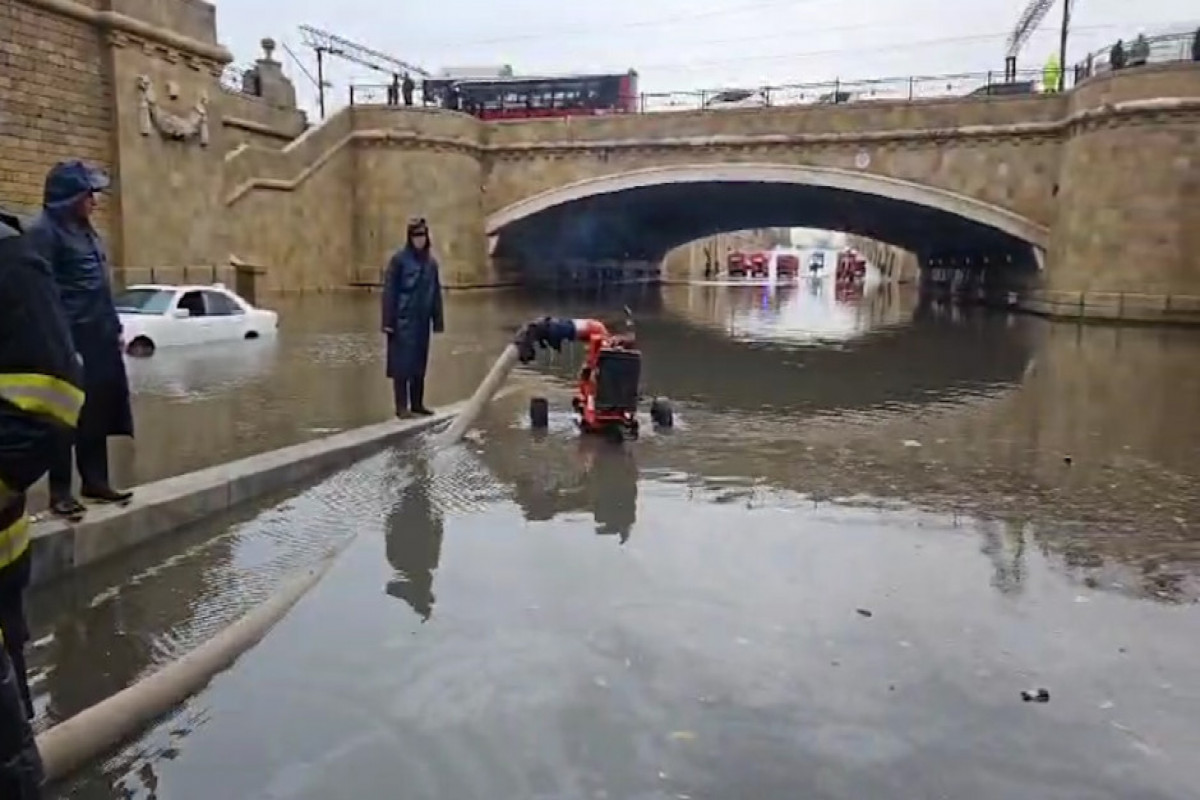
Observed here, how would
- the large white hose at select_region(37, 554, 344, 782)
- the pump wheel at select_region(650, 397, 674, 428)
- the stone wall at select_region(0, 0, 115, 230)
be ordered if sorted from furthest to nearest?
the stone wall at select_region(0, 0, 115, 230)
the pump wheel at select_region(650, 397, 674, 428)
the large white hose at select_region(37, 554, 344, 782)

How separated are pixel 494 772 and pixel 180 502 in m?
3.36

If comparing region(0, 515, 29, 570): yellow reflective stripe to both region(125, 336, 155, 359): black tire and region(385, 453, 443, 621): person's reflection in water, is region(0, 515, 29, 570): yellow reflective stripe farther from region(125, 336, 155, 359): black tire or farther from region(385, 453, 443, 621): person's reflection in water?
region(125, 336, 155, 359): black tire

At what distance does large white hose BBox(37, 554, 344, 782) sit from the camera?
10.7ft

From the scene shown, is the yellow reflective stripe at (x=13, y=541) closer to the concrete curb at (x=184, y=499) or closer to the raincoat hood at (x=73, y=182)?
the concrete curb at (x=184, y=499)

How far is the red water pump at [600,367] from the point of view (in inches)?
346

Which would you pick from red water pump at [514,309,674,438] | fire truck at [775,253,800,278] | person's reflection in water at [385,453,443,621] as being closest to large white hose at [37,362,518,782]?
person's reflection in water at [385,453,443,621]

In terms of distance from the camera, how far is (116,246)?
71.3ft

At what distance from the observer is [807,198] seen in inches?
1560

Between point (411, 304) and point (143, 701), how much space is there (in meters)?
5.88

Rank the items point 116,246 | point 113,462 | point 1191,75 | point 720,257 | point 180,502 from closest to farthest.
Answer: point 180,502 → point 113,462 → point 116,246 → point 1191,75 → point 720,257

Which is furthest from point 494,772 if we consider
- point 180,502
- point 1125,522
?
point 1125,522

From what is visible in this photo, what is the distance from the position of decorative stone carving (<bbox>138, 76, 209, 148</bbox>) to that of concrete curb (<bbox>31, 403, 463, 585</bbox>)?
16582 millimetres

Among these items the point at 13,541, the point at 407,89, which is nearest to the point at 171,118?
the point at 407,89

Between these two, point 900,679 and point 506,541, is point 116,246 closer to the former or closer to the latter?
point 506,541
